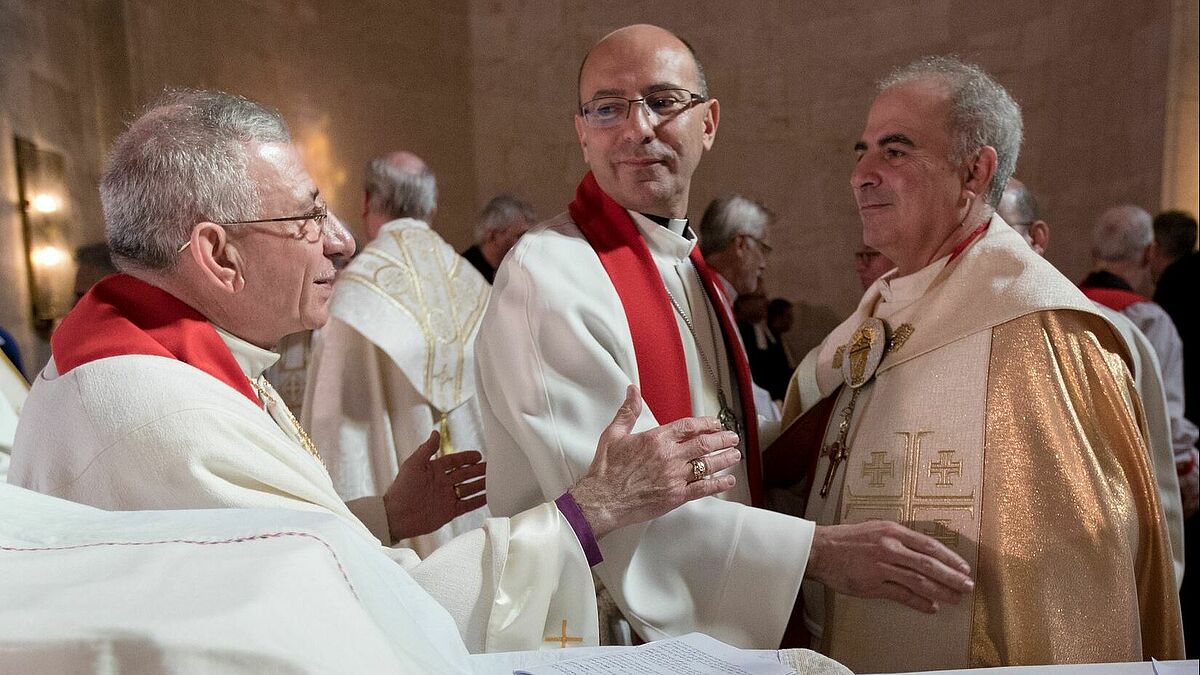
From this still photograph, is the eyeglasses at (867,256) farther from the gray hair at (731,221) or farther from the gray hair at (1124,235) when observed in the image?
the gray hair at (1124,235)

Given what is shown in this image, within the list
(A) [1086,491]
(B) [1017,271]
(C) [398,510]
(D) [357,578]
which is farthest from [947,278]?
(D) [357,578]

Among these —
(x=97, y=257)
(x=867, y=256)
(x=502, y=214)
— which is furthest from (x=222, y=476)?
(x=502, y=214)

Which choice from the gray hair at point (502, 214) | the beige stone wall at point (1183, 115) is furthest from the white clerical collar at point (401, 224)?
the beige stone wall at point (1183, 115)

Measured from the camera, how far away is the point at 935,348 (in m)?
2.47

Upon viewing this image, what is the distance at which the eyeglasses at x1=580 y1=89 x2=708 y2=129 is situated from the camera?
2657mm

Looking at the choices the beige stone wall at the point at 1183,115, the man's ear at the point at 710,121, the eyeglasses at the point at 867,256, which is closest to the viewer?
the man's ear at the point at 710,121

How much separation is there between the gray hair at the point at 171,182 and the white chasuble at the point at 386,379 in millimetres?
1815

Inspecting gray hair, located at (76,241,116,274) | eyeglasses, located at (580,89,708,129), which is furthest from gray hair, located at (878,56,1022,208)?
gray hair, located at (76,241,116,274)

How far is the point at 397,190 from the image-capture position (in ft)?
14.3

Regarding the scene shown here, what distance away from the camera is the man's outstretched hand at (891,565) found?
2166 millimetres

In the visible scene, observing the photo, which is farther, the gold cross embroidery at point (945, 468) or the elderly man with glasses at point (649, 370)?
the gold cross embroidery at point (945, 468)

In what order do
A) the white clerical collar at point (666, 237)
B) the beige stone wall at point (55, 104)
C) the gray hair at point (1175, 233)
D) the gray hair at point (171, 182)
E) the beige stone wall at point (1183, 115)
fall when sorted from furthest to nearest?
1. the beige stone wall at point (1183, 115)
2. the gray hair at point (1175, 233)
3. the beige stone wall at point (55, 104)
4. the white clerical collar at point (666, 237)
5. the gray hair at point (171, 182)

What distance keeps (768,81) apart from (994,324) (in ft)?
17.2

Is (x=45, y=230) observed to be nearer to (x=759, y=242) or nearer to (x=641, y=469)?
(x=759, y=242)
